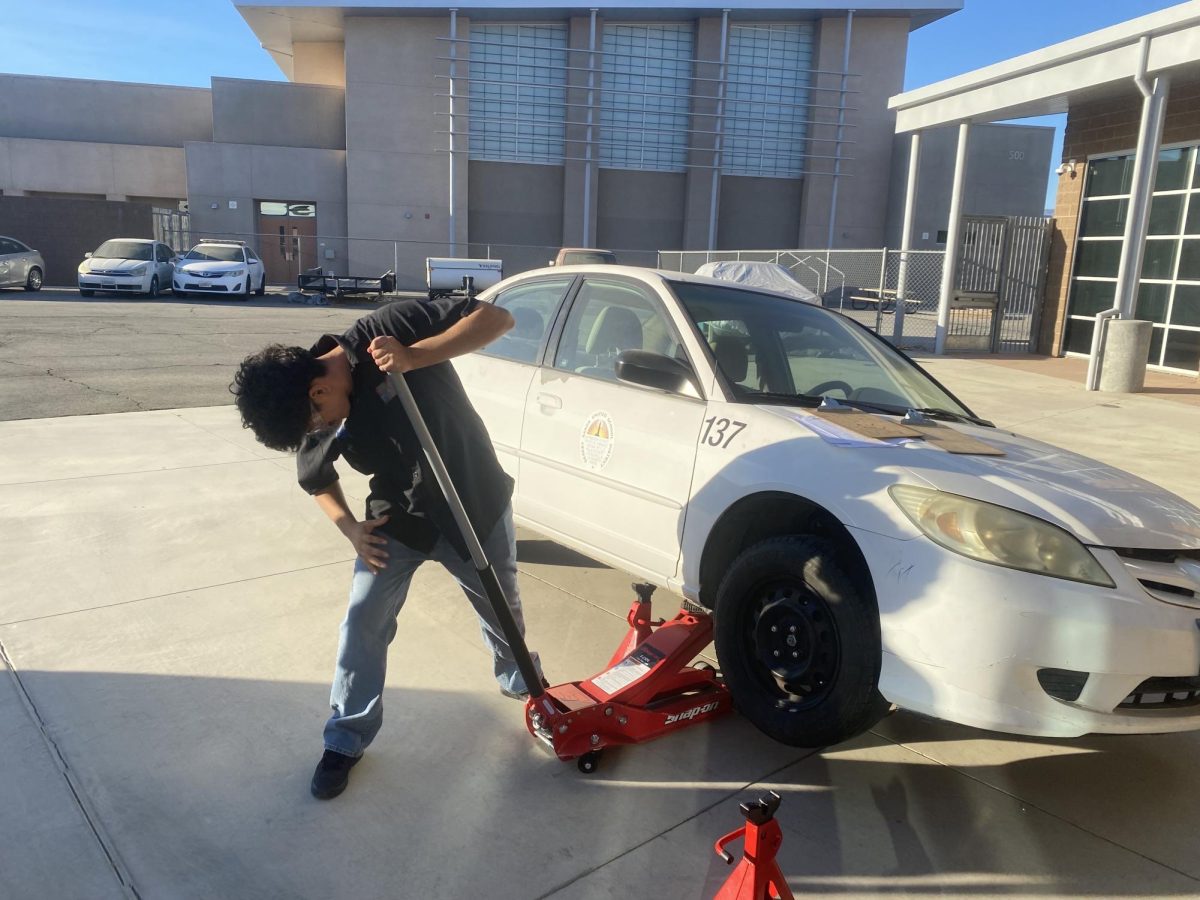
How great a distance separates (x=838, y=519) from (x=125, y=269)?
24512mm

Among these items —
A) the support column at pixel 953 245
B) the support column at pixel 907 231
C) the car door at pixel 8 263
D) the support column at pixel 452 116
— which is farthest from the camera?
the support column at pixel 452 116

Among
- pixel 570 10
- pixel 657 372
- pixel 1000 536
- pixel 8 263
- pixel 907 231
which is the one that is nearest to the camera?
pixel 1000 536

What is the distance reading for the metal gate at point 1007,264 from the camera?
17016 mm

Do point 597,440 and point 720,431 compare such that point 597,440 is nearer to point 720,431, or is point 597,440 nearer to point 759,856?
point 720,431

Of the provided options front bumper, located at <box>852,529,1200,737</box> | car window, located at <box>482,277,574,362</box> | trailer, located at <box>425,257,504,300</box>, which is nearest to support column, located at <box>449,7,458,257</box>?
trailer, located at <box>425,257,504,300</box>

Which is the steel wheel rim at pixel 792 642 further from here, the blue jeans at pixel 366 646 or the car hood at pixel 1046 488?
the blue jeans at pixel 366 646

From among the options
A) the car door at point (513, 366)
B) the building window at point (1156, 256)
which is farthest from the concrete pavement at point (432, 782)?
the building window at point (1156, 256)

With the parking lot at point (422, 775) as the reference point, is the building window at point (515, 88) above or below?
above

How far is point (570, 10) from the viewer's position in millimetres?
33250

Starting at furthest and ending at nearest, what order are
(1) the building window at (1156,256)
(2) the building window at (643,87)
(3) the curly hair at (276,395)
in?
1. (2) the building window at (643,87)
2. (1) the building window at (1156,256)
3. (3) the curly hair at (276,395)

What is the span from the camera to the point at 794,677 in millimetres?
3018

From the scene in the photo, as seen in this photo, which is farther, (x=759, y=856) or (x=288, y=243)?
(x=288, y=243)

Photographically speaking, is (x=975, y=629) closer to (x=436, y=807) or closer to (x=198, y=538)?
(x=436, y=807)

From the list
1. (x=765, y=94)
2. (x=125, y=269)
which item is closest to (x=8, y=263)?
(x=125, y=269)
